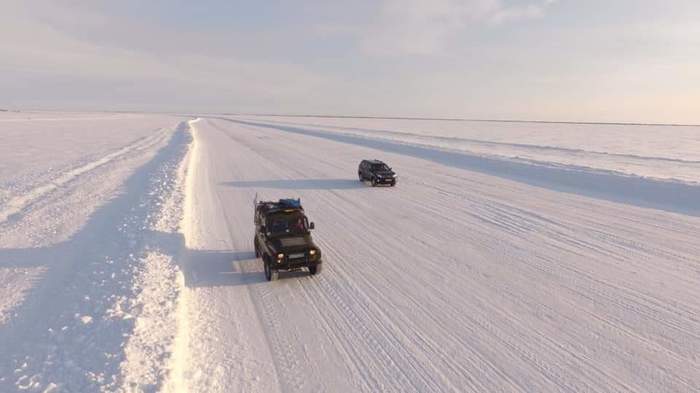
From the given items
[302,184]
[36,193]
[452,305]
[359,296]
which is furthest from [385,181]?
[36,193]

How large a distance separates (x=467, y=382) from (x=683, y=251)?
409 inches

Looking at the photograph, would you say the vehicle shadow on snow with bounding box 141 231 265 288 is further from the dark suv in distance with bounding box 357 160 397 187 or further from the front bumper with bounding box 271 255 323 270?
the dark suv in distance with bounding box 357 160 397 187

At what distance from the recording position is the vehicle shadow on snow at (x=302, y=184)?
2335cm

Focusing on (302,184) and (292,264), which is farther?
(302,184)

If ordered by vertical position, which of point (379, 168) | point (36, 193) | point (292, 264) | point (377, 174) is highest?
point (379, 168)

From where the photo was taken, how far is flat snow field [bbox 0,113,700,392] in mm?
6781

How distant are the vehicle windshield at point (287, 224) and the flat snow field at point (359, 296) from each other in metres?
1.17

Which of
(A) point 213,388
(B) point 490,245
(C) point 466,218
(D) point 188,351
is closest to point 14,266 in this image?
(D) point 188,351

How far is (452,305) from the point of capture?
9312 millimetres

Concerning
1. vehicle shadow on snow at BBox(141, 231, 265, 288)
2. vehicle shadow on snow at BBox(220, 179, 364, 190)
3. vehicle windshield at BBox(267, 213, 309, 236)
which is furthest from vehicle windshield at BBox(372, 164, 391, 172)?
vehicle windshield at BBox(267, 213, 309, 236)

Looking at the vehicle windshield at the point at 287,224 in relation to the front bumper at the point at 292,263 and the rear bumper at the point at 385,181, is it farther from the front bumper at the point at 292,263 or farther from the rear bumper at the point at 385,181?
the rear bumper at the point at 385,181

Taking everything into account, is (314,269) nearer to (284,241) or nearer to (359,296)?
(284,241)

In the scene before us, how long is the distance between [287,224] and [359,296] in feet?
9.50

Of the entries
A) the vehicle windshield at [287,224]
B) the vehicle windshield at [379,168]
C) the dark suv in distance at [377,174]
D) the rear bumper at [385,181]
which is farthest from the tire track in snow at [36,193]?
the vehicle windshield at [379,168]
